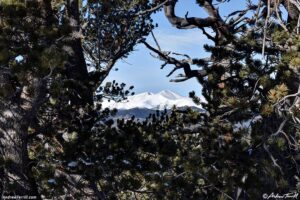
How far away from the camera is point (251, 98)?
5.11 m


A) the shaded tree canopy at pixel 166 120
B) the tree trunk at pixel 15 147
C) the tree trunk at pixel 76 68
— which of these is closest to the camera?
the shaded tree canopy at pixel 166 120

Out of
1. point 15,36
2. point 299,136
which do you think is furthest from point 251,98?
point 15,36

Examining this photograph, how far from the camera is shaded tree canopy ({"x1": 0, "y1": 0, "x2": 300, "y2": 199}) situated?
4918mm

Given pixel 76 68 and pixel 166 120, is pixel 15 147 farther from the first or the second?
pixel 166 120

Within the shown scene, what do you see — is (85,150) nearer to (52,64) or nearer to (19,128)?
(19,128)

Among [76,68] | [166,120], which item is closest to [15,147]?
[76,68]

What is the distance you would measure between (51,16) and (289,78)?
3028mm

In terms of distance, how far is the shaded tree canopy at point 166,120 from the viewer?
4.92m

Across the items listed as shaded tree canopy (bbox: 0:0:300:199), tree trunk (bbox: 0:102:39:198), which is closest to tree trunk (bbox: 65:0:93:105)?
shaded tree canopy (bbox: 0:0:300:199)

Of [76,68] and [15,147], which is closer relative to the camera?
[15,147]

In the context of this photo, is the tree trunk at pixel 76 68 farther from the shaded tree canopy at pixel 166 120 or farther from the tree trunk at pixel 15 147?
the tree trunk at pixel 15 147

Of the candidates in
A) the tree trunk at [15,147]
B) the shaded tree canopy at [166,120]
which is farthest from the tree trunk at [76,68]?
the tree trunk at [15,147]

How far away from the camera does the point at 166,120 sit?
254 inches

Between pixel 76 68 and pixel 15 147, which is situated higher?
pixel 76 68
